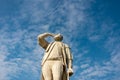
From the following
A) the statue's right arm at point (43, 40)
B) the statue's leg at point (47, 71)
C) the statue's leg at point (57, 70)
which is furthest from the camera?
the statue's right arm at point (43, 40)

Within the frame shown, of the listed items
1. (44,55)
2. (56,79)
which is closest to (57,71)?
(56,79)

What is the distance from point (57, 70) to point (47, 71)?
0.52 metres

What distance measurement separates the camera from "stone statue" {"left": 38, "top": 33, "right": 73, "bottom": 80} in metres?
15.0

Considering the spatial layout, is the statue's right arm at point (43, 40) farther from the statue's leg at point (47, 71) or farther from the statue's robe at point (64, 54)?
the statue's leg at point (47, 71)

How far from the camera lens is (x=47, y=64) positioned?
1539cm

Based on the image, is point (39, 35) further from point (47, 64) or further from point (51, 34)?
point (47, 64)

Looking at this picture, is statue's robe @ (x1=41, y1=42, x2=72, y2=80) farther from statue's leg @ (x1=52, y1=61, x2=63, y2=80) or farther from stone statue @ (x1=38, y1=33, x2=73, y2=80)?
statue's leg @ (x1=52, y1=61, x2=63, y2=80)

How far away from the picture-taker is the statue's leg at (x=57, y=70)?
585 inches

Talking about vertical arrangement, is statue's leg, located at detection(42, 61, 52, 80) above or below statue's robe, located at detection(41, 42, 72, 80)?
below

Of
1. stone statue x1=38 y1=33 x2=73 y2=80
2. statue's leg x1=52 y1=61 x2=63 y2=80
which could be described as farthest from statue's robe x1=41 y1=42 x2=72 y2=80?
statue's leg x1=52 y1=61 x2=63 y2=80

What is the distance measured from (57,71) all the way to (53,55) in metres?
0.90

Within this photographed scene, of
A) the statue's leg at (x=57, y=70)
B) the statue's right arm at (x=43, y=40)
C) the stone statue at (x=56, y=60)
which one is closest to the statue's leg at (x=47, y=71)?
the stone statue at (x=56, y=60)

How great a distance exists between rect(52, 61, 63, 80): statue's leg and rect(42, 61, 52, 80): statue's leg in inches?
9.3

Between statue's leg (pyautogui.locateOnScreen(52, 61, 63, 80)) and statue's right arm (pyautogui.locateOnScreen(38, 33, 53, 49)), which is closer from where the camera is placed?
statue's leg (pyautogui.locateOnScreen(52, 61, 63, 80))
